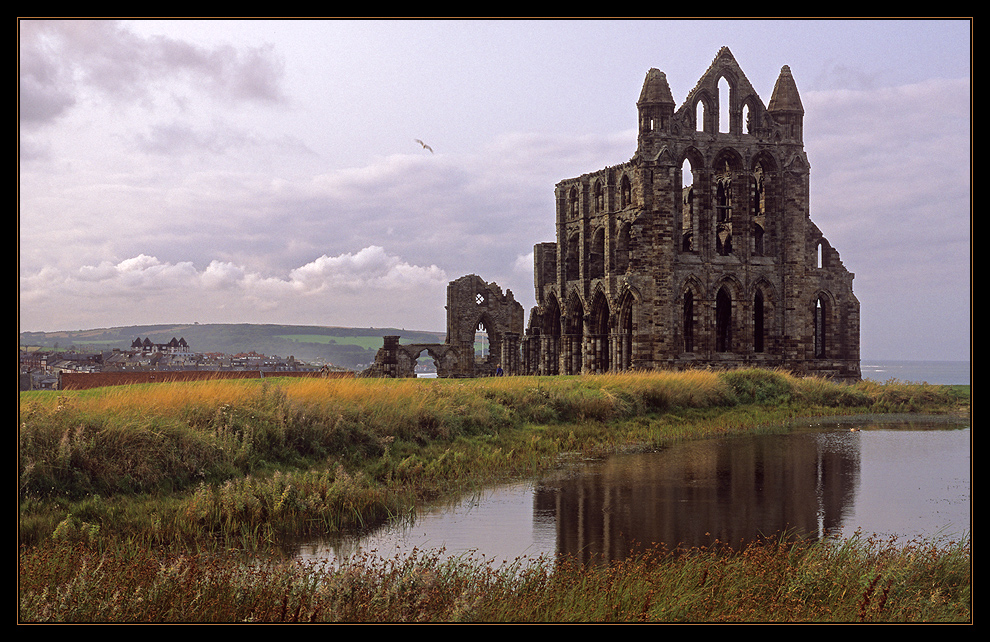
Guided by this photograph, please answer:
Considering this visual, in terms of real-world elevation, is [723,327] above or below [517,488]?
above

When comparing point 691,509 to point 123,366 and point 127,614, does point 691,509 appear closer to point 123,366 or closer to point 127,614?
point 127,614

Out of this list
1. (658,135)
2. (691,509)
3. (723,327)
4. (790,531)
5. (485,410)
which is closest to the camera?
(790,531)

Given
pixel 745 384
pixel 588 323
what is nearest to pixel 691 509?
pixel 745 384

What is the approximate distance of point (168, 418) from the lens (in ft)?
50.1

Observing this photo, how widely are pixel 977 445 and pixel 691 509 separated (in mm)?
6675

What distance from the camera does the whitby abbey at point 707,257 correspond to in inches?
1788

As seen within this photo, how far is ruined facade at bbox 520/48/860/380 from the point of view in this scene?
1786 inches

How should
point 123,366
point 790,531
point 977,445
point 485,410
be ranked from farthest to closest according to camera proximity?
point 123,366
point 485,410
point 790,531
point 977,445

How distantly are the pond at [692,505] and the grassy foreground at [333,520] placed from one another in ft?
2.97

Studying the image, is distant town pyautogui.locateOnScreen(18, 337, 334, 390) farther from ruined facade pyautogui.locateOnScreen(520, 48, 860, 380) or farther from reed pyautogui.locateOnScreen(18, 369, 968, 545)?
ruined facade pyautogui.locateOnScreen(520, 48, 860, 380)

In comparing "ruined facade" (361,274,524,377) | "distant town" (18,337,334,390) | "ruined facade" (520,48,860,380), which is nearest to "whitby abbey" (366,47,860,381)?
"ruined facade" (520,48,860,380)

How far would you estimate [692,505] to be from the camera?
14.6m

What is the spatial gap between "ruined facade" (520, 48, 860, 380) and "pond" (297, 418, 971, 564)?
23.8 metres

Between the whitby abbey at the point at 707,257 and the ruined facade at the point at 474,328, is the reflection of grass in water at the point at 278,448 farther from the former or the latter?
the ruined facade at the point at 474,328
